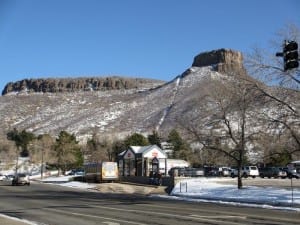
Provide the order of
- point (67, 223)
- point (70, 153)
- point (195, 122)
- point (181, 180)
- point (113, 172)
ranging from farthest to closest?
point (70, 153), point (113, 172), point (181, 180), point (195, 122), point (67, 223)

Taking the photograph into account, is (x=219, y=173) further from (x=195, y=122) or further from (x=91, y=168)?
(x=195, y=122)

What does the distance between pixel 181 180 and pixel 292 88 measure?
24.3m

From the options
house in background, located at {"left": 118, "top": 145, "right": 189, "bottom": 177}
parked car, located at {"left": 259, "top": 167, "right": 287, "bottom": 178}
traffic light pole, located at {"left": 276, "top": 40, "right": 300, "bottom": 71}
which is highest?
traffic light pole, located at {"left": 276, "top": 40, "right": 300, "bottom": 71}

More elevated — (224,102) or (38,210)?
(224,102)

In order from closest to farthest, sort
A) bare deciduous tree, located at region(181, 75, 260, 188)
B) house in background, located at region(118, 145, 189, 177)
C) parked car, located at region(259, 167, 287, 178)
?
bare deciduous tree, located at region(181, 75, 260, 188), house in background, located at region(118, 145, 189, 177), parked car, located at region(259, 167, 287, 178)

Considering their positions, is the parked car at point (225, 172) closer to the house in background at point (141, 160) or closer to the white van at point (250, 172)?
the white van at point (250, 172)

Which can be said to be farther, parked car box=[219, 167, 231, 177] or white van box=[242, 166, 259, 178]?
parked car box=[219, 167, 231, 177]

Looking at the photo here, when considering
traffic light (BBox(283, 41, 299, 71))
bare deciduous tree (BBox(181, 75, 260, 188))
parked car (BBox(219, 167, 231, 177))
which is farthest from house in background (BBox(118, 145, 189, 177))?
traffic light (BBox(283, 41, 299, 71))

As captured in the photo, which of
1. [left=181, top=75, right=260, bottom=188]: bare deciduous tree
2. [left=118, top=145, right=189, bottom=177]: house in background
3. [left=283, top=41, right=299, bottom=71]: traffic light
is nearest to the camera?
[left=283, top=41, right=299, bottom=71]: traffic light

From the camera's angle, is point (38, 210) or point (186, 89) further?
point (186, 89)

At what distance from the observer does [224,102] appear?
40.9 meters

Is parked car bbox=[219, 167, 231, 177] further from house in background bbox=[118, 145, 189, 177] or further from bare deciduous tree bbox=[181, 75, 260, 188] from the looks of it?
bare deciduous tree bbox=[181, 75, 260, 188]

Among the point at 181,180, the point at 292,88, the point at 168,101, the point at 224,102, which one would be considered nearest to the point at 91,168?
the point at 181,180

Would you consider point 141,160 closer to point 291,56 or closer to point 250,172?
point 250,172
